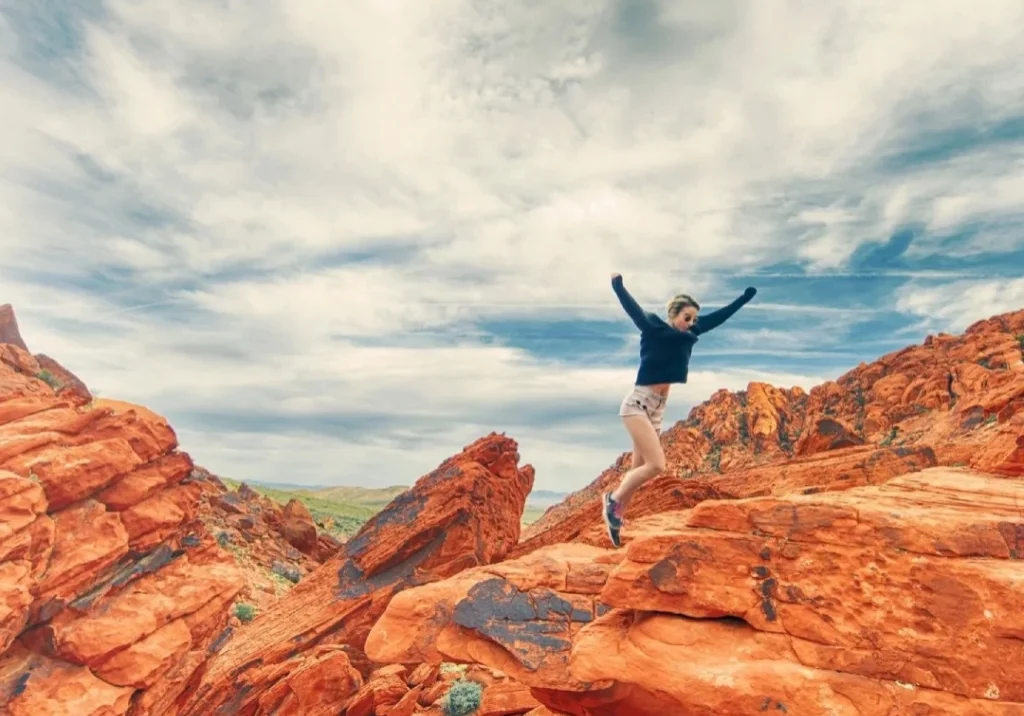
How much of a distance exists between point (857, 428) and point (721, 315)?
64.5 m

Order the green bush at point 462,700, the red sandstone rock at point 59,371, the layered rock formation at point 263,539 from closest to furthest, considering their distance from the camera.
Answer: the green bush at point 462,700 → the layered rock formation at point 263,539 → the red sandstone rock at point 59,371

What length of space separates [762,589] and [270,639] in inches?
665

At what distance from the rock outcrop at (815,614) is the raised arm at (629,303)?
10.3ft

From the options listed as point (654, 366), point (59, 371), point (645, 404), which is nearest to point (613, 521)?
point (645, 404)

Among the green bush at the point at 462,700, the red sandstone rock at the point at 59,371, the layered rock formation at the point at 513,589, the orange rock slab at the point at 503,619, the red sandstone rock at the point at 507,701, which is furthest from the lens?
the red sandstone rock at the point at 59,371

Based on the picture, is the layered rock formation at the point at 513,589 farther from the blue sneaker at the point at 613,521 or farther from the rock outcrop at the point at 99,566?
the blue sneaker at the point at 613,521

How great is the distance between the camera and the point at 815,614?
7.82m

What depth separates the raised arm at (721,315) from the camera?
931 centimetres

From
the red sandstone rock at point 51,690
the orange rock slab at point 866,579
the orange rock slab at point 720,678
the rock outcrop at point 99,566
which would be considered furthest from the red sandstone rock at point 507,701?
the red sandstone rock at point 51,690

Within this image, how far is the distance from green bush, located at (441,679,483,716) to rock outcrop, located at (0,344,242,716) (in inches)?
490

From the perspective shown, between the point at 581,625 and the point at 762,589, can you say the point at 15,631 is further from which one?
the point at 762,589

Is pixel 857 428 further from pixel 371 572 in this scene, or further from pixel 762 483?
pixel 371 572

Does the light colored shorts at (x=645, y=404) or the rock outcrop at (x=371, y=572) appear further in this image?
the rock outcrop at (x=371, y=572)

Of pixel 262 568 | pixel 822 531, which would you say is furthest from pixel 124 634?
pixel 822 531
